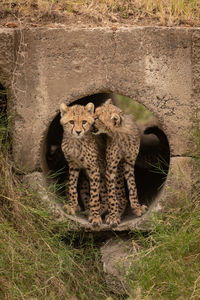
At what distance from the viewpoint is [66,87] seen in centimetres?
600

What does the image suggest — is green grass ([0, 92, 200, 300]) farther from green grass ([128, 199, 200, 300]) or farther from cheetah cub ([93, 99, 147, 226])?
cheetah cub ([93, 99, 147, 226])

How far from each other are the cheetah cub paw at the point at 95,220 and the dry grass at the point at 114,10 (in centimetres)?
222

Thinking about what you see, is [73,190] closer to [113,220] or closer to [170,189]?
[113,220]

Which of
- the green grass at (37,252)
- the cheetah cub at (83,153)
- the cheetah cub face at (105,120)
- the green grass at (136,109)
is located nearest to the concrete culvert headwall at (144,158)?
the cheetah cub at (83,153)

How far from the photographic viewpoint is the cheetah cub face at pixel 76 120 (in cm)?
598

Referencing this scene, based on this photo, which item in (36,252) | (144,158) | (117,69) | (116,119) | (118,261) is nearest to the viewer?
(36,252)

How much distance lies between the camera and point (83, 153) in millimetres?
6285

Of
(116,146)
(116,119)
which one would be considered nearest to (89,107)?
(116,119)

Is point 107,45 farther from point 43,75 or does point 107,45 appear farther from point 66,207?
point 66,207

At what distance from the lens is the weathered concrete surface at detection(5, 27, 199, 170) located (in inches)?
230

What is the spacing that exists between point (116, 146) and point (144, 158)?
1.34m

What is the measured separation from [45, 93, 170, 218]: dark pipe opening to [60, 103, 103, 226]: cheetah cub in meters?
0.83

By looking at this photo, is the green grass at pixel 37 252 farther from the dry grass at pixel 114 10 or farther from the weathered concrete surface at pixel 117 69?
the dry grass at pixel 114 10

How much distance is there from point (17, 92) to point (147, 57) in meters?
1.47
